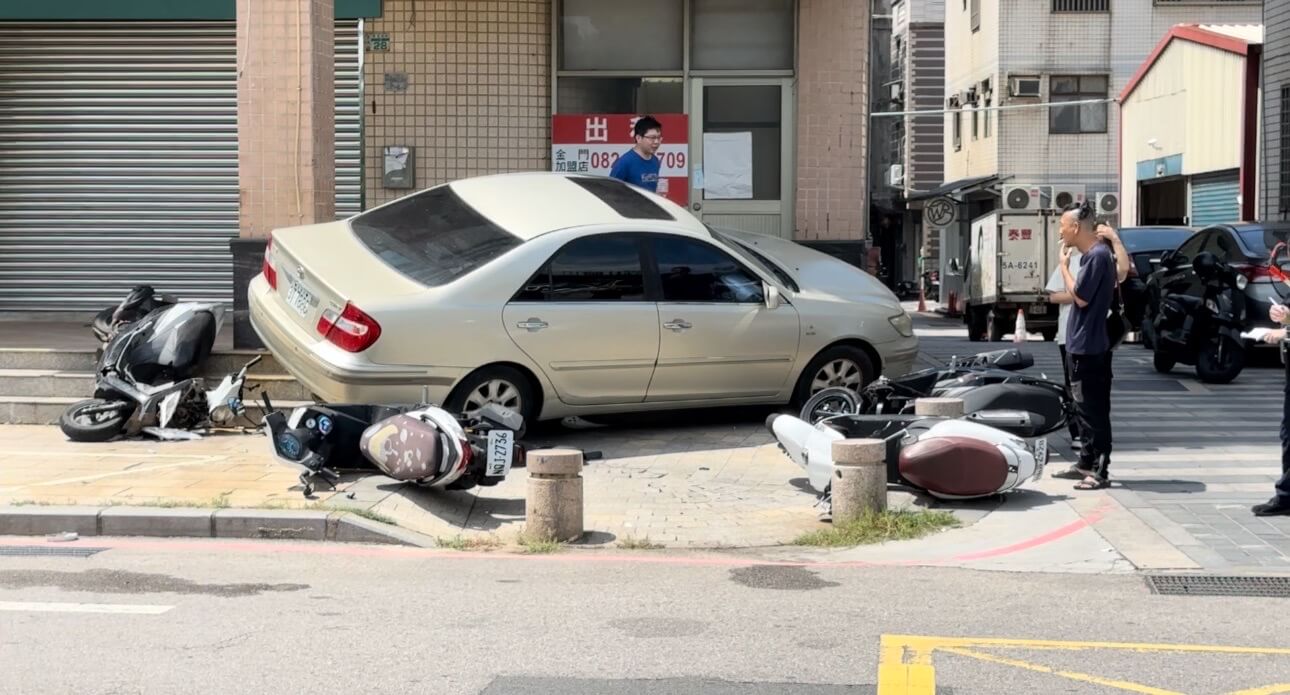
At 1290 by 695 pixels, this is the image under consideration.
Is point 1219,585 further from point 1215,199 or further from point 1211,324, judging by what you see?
point 1215,199

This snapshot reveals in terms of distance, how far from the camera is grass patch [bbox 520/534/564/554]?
7.71m

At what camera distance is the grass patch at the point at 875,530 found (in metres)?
7.95

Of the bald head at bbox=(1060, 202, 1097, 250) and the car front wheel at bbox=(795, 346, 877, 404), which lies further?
the car front wheel at bbox=(795, 346, 877, 404)

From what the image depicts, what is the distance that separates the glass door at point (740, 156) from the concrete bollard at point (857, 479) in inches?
286

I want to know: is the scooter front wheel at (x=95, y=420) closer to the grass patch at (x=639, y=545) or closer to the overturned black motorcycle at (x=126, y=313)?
the overturned black motorcycle at (x=126, y=313)

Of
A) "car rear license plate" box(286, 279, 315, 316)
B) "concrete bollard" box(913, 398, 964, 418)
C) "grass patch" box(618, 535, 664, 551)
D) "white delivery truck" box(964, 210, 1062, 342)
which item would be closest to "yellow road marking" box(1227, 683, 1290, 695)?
"grass patch" box(618, 535, 664, 551)

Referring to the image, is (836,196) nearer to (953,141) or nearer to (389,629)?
(389,629)

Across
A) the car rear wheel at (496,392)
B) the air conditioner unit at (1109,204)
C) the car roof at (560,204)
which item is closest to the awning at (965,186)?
the air conditioner unit at (1109,204)

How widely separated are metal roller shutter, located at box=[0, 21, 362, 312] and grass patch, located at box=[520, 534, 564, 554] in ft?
25.5

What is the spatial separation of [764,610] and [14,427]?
22.4ft

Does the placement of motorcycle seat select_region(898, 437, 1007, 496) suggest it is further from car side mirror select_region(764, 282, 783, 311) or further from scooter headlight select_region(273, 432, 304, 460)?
scooter headlight select_region(273, 432, 304, 460)

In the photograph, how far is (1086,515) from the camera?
333 inches

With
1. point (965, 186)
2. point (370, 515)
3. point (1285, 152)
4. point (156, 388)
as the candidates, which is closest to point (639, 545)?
point (370, 515)

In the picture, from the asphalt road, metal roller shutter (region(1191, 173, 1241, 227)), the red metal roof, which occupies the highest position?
the red metal roof
